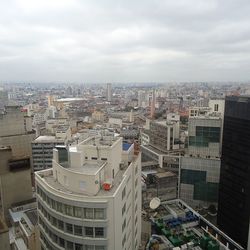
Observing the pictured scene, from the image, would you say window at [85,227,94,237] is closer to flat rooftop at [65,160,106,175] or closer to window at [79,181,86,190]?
window at [79,181,86,190]

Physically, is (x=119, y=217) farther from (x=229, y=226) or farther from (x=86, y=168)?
(x=229, y=226)

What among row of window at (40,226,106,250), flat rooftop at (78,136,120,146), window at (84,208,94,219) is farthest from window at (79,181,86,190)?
flat rooftop at (78,136,120,146)

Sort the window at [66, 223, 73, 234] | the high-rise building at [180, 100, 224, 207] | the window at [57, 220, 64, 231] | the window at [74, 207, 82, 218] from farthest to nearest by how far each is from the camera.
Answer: the high-rise building at [180, 100, 224, 207] < the window at [57, 220, 64, 231] < the window at [66, 223, 73, 234] < the window at [74, 207, 82, 218]

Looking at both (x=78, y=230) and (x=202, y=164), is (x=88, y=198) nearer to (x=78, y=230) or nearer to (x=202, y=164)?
(x=78, y=230)

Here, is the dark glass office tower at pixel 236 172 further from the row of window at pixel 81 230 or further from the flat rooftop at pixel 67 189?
the row of window at pixel 81 230

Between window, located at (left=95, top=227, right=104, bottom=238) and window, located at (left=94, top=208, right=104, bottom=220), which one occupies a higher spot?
window, located at (left=94, top=208, right=104, bottom=220)

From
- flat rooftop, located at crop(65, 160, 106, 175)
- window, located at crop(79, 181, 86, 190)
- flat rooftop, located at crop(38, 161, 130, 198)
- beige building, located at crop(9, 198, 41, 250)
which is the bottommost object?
beige building, located at crop(9, 198, 41, 250)
